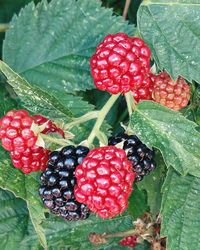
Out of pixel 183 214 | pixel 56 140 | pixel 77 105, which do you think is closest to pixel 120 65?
pixel 56 140

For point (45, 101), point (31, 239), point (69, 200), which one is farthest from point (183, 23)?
point (31, 239)

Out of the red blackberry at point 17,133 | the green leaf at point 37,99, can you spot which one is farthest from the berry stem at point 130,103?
the red blackberry at point 17,133

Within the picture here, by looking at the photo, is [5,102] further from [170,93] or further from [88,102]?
[170,93]

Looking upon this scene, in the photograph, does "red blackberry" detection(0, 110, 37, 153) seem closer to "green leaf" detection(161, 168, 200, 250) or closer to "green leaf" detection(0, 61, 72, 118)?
"green leaf" detection(0, 61, 72, 118)

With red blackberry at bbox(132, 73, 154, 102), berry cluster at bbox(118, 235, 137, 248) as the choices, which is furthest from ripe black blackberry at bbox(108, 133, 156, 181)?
berry cluster at bbox(118, 235, 137, 248)

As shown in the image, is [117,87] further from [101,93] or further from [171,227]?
[101,93]

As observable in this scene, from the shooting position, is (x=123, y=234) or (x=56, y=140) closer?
(x=56, y=140)
